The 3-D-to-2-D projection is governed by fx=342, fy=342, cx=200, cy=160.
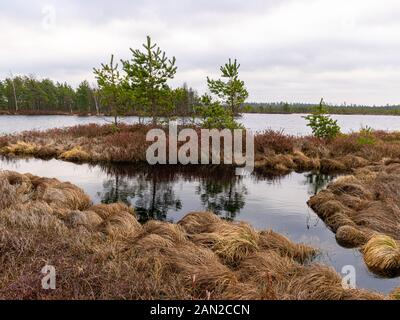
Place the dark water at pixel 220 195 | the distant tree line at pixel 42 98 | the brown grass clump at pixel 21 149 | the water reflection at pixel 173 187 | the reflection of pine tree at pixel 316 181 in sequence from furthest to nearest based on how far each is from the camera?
1. the distant tree line at pixel 42 98
2. the brown grass clump at pixel 21 149
3. the reflection of pine tree at pixel 316 181
4. the water reflection at pixel 173 187
5. the dark water at pixel 220 195

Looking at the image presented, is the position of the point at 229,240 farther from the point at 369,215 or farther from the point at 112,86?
the point at 112,86

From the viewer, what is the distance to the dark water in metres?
8.91

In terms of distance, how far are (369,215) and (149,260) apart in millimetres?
6774

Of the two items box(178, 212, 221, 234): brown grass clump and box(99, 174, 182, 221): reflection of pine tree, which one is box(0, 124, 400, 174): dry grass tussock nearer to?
box(99, 174, 182, 221): reflection of pine tree

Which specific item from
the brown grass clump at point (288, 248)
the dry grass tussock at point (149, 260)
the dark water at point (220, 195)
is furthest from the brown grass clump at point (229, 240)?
the dark water at point (220, 195)

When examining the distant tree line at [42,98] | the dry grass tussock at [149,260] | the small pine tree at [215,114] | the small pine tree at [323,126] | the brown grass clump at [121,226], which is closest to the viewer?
the dry grass tussock at [149,260]

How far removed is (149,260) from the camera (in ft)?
20.5

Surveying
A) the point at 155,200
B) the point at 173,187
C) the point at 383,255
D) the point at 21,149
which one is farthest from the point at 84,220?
the point at 21,149

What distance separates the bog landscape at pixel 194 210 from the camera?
5496 mm

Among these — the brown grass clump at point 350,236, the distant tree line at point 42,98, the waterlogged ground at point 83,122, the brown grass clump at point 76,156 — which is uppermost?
the distant tree line at point 42,98

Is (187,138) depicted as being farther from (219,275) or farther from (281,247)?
(219,275)

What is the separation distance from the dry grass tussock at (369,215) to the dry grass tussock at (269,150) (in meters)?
5.75

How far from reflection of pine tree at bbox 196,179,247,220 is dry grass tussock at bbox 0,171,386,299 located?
2.30 metres

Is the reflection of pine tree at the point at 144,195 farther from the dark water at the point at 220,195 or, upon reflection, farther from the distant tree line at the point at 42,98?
the distant tree line at the point at 42,98
